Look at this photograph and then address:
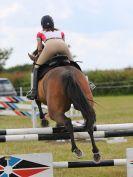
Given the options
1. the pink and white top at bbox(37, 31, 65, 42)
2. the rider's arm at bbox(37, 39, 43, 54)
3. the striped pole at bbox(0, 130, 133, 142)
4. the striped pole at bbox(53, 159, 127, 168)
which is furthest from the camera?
the rider's arm at bbox(37, 39, 43, 54)

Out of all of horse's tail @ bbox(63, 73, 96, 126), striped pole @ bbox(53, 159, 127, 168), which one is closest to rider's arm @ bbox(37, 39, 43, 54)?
horse's tail @ bbox(63, 73, 96, 126)

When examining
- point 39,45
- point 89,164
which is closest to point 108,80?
point 39,45

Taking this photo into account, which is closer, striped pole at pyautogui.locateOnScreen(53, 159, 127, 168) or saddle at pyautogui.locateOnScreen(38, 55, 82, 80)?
striped pole at pyautogui.locateOnScreen(53, 159, 127, 168)

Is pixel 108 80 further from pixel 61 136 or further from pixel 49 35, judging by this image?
pixel 61 136

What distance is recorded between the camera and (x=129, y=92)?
40688 millimetres

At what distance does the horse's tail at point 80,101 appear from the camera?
6203 millimetres

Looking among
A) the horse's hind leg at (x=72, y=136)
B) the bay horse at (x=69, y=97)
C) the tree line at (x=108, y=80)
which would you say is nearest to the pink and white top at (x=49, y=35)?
the bay horse at (x=69, y=97)

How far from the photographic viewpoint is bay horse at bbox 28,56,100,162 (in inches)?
243

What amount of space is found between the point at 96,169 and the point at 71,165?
1665 millimetres

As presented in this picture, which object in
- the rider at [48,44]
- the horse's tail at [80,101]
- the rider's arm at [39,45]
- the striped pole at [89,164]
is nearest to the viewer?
the horse's tail at [80,101]

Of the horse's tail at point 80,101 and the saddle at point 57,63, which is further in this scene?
the saddle at point 57,63

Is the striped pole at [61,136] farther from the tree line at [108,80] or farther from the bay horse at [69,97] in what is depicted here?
the tree line at [108,80]

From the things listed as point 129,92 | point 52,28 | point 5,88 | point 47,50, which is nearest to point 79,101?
point 47,50

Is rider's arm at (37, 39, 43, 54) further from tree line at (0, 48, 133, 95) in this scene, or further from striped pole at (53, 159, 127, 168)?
tree line at (0, 48, 133, 95)
